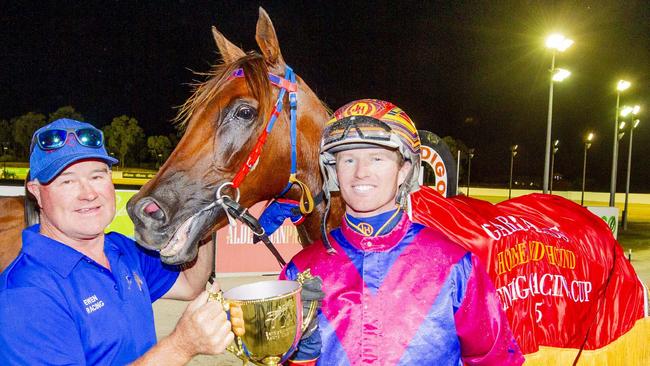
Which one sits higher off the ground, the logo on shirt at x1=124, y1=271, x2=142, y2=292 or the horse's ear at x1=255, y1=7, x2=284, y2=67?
the horse's ear at x1=255, y1=7, x2=284, y2=67

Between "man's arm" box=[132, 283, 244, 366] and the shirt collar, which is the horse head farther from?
"man's arm" box=[132, 283, 244, 366]

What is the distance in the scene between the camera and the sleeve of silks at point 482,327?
1411 mm

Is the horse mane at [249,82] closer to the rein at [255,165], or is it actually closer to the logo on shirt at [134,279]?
the rein at [255,165]

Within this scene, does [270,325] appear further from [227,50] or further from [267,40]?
[227,50]

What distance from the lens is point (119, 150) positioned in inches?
2210

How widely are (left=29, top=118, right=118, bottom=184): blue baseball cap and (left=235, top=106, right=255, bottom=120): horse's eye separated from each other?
66cm

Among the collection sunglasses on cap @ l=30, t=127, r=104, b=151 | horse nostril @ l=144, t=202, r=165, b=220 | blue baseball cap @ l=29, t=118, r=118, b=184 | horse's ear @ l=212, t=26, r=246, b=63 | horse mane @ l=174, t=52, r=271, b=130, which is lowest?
horse nostril @ l=144, t=202, r=165, b=220

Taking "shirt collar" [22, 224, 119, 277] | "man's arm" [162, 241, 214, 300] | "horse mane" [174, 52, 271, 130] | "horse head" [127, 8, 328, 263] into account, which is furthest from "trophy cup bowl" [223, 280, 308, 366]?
"horse mane" [174, 52, 271, 130]

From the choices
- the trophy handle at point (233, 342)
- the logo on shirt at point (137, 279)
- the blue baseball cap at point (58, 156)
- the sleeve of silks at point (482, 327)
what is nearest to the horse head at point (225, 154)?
the logo on shirt at point (137, 279)

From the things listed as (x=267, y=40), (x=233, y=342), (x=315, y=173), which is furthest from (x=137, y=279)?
(x=267, y=40)

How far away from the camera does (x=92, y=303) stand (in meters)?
1.55

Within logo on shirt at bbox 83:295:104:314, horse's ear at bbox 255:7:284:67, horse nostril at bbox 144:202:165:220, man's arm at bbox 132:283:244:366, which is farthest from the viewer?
horse's ear at bbox 255:7:284:67

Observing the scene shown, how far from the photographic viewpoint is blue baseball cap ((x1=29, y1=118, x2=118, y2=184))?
1.55 m

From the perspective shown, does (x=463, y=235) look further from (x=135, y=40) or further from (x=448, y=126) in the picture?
(x=135, y=40)
